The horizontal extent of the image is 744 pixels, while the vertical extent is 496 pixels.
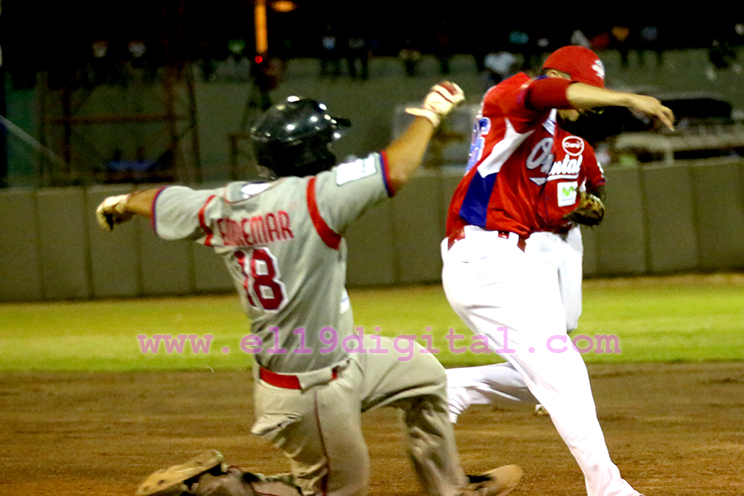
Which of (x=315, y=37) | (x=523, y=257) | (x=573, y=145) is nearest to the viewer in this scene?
(x=523, y=257)

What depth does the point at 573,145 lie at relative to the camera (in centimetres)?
439

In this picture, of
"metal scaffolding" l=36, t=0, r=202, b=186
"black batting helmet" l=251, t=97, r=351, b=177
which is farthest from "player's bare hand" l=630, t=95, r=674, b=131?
"metal scaffolding" l=36, t=0, r=202, b=186

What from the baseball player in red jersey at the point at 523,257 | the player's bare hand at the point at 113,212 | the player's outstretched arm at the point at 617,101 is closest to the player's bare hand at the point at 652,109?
the player's outstretched arm at the point at 617,101

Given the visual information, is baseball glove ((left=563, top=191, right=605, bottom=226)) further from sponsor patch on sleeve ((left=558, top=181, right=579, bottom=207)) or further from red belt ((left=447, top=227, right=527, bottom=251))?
red belt ((left=447, top=227, right=527, bottom=251))

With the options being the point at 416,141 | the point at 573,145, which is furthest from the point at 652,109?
the point at 573,145

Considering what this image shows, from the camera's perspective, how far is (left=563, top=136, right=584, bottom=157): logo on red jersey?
4340mm

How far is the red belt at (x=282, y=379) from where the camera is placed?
315cm

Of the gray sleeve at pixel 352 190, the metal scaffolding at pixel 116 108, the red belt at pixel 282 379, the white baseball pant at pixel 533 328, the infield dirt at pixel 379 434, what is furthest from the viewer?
the metal scaffolding at pixel 116 108

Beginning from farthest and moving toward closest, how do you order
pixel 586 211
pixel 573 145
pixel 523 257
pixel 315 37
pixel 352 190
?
pixel 315 37 < pixel 586 211 < pixel 573 145 < pixel 523 257 < pixel 352 190

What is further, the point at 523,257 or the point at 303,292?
the point at 523,257

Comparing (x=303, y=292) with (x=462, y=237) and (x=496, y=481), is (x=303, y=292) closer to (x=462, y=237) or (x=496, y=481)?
(x=462, y=237)

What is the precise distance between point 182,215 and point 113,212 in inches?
15.6

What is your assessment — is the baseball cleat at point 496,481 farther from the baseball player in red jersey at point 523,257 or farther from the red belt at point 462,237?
the red belt at point 462,237

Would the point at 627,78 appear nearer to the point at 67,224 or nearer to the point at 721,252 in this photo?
the point at 721,252
